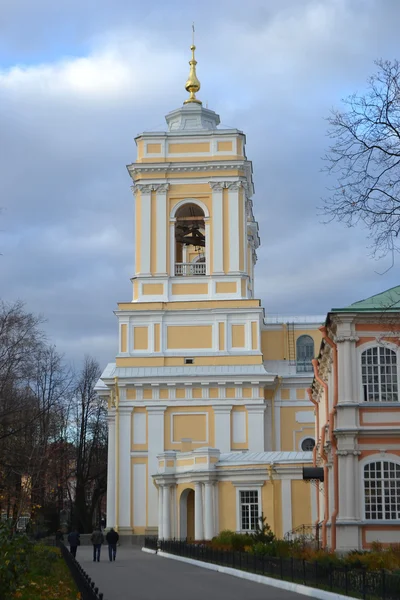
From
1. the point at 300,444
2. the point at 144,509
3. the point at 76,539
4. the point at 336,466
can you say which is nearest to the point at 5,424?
the point at 76,539

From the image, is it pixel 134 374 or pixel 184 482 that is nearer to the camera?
pixel 184 482

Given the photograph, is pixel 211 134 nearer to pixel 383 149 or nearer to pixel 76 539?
pixel 76 539

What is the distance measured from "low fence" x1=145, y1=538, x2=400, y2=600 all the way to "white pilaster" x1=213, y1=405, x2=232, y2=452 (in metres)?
17.3

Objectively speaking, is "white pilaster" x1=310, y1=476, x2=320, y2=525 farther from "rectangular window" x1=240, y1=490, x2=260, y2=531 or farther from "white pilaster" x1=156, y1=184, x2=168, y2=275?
"white pilaster" x1=156, y1=184, x2=168, y2=275

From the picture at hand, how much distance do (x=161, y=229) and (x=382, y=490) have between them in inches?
990

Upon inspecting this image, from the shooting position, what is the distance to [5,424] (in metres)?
34.5

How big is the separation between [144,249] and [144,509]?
1233 centimetres

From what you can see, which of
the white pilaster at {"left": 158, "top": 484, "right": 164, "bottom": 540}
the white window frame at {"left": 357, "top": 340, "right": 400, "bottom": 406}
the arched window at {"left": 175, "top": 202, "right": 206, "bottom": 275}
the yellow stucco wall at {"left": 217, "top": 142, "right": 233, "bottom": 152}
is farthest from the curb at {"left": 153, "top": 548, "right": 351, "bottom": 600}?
the yellow stucco wall at {"left": 217, "top": 142, "right": 233, "bottom": 152}

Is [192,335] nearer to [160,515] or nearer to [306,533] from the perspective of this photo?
[160,515]

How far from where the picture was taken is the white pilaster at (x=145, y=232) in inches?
2063

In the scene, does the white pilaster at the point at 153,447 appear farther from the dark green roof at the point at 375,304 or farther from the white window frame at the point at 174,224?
the dark green roof at the point at 375,304

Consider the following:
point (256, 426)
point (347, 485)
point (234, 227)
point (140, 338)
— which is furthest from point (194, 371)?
point (347, 485)

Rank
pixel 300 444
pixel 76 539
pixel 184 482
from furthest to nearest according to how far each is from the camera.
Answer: pixel 300 444
pixel 184 482
pixel 76 539

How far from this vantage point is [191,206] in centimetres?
5438
